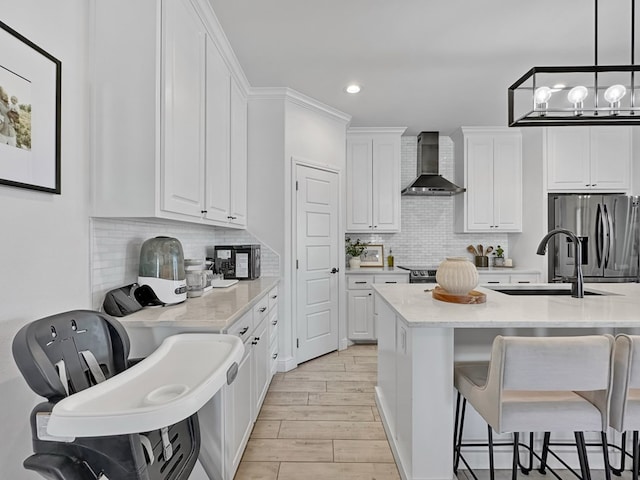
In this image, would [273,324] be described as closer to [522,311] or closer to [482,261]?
[522,311]

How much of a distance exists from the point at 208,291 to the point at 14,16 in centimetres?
174

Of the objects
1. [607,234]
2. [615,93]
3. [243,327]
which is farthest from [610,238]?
[243,327]

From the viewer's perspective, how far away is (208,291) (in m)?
2.54

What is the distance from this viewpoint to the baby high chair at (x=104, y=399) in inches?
33.2

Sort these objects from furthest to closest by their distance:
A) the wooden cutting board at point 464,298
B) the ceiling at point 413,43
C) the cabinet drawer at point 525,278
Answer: the cabinet drawer at point 525,278
the ceiling at point 413,43
the wooden cutting board at point 464,298

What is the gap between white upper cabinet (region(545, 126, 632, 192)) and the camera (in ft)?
13.8

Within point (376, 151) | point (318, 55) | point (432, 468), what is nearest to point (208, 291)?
point (432, 468)

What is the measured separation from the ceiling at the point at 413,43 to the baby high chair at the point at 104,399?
6.77ft

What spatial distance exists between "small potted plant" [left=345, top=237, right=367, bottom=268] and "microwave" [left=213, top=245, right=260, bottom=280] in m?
1.73

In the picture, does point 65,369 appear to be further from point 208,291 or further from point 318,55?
point 318,55

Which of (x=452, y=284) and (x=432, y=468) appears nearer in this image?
(x=432, y=468)

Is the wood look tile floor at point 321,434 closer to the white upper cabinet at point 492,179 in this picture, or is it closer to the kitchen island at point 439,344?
the kitchen island at point 439,344

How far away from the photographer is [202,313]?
5.80ft

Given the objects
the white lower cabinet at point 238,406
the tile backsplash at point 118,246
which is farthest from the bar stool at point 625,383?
the tile backsplash at point 118,246
